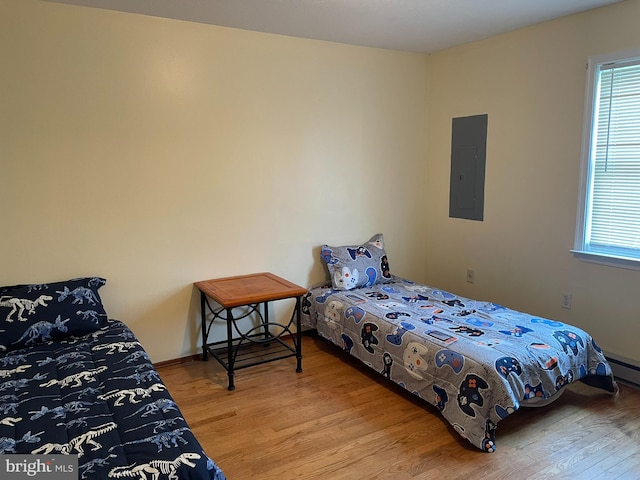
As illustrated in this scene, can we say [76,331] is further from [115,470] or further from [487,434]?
[487,434]

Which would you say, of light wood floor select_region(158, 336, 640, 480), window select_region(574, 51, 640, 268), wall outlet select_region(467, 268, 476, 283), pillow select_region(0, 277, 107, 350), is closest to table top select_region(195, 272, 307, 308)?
light wood floor select_region(158, 336, 640, 480)

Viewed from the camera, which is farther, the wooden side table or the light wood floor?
the wooden side table

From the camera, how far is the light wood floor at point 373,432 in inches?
88.0

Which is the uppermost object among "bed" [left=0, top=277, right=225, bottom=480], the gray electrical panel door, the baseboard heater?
the gray electrical panel door

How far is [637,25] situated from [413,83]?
1.80 m

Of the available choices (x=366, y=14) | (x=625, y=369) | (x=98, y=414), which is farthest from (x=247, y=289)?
(x=625, y=369)

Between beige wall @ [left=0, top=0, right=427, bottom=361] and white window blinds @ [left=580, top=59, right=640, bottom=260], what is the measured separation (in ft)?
5.33

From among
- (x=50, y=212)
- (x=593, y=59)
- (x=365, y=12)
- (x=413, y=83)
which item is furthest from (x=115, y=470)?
(x=413, y=83)

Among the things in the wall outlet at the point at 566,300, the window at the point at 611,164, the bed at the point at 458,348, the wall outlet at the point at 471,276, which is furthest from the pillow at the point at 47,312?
the window at the point at 611,164

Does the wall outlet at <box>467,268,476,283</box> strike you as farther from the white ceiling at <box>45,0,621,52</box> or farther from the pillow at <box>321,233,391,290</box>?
the white ceiling at <box>45,0,621,52</box>

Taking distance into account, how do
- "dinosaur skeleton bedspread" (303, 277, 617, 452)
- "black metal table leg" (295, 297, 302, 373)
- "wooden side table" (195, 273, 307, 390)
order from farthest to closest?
"black metal table leg" (295, 297, 302, 373), "wooden side table" (195, 273, 307, 390), "dinosaur skeleton bedspread" (303, 277, 617, 452)

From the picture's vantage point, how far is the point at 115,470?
5.16 ft

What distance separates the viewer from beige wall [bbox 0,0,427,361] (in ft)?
9.35

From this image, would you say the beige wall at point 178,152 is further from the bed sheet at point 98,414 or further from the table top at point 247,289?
the bed sheet at point 98,414
